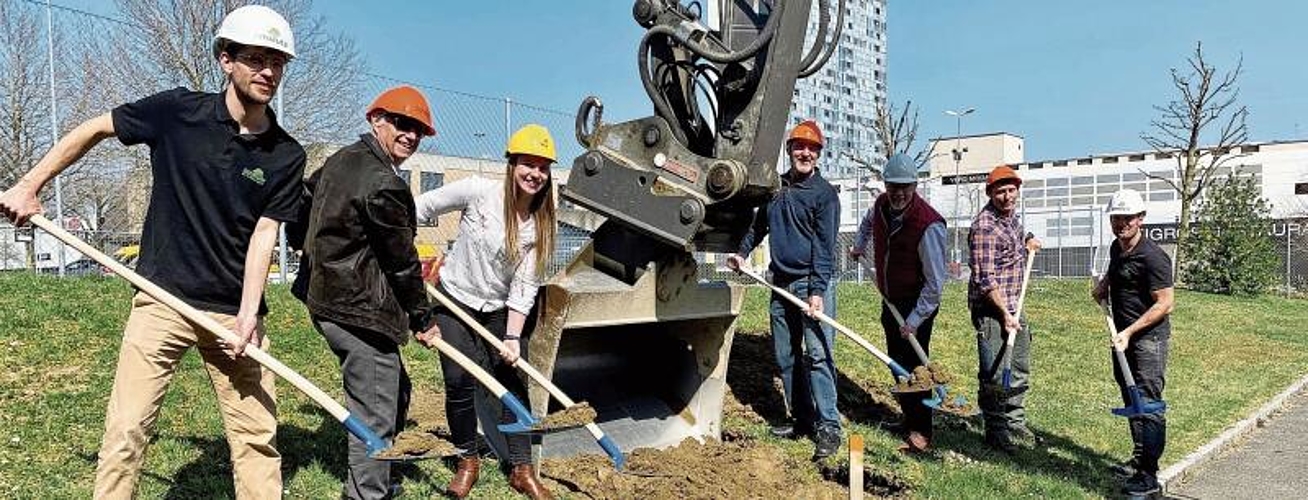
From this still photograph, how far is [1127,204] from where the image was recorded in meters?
5.37

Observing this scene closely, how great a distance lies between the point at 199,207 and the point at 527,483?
195 centimetres

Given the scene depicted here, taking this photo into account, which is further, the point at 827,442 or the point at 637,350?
the point at 637,350

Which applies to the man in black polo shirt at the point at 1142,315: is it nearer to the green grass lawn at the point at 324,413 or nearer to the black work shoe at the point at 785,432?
the green grass lawn at the point at 324,413

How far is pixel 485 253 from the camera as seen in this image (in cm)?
446

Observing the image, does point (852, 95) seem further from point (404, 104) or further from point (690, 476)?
point (404, 104)

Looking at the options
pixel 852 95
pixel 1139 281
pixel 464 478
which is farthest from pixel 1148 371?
pixel 852 95

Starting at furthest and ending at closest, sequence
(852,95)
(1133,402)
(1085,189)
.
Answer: (1085,189) → (852,95) → (1133,402)

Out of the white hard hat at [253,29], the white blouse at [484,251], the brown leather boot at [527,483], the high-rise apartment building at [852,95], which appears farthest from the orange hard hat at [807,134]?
the high-rise apartment building at [852,95]

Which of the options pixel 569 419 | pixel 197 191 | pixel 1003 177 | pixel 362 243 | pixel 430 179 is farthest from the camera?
pixel 430 179

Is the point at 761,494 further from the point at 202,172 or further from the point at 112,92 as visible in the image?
the point at 112,92

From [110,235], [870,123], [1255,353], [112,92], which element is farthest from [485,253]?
[870,123]

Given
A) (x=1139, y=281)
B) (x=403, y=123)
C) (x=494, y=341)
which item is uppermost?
(x=403, y=123)

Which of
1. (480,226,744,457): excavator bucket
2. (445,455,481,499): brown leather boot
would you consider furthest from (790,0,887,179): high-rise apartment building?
(445,455,481,499): brown leather boot

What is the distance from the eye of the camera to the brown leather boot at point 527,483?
178 inches
